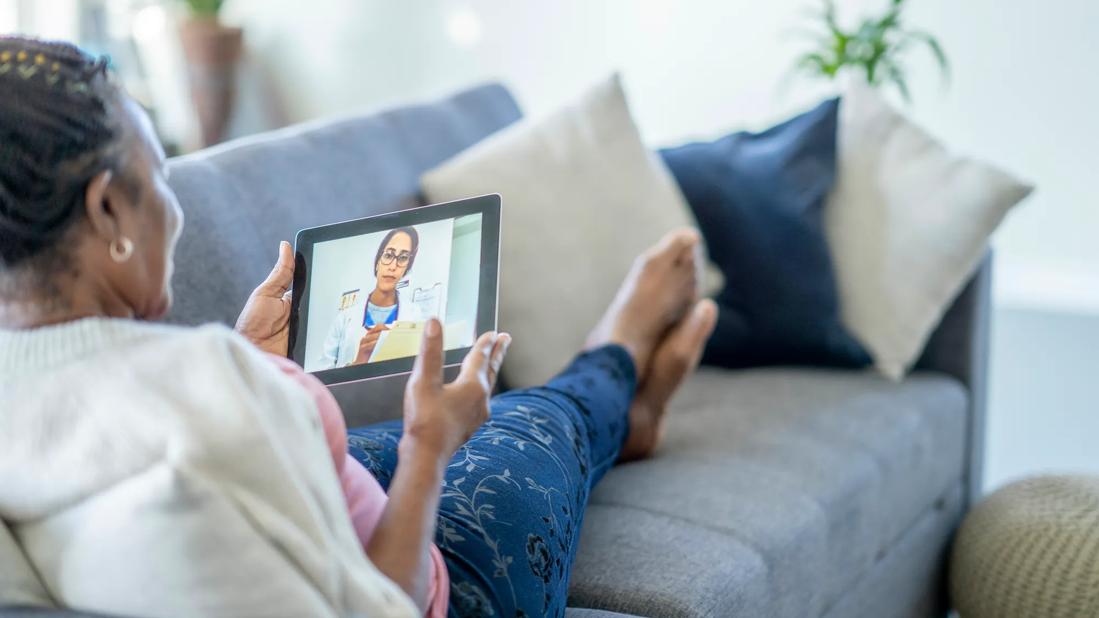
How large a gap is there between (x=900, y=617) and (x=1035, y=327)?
3.47ft

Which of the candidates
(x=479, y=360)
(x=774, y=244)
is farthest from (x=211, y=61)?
(x=479, y=360)

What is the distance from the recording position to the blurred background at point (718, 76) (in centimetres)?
249

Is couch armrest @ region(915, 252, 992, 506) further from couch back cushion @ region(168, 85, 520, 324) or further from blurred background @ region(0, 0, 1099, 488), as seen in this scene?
couch back cushion @ region(168, 85, 520, 324)

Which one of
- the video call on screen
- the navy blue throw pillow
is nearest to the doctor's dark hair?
the video call on screen

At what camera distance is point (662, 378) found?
168cm

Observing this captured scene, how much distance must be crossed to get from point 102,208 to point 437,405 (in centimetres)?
29

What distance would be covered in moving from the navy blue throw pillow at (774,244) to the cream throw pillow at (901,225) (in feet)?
0.14

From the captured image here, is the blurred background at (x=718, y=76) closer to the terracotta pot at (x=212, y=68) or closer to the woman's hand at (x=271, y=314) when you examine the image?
the terracotta pot at (x=212, y=68)

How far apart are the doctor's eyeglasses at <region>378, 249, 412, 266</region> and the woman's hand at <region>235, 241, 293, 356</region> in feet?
0.36

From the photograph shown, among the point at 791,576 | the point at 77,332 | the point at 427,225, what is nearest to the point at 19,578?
the point at 77,332

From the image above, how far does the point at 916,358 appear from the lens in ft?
6.76

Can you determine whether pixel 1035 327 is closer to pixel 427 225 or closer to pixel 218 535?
pixel 427 225

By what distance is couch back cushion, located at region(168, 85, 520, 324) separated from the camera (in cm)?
138

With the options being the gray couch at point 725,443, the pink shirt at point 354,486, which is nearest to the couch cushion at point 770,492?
the gray couch at point 725,443
